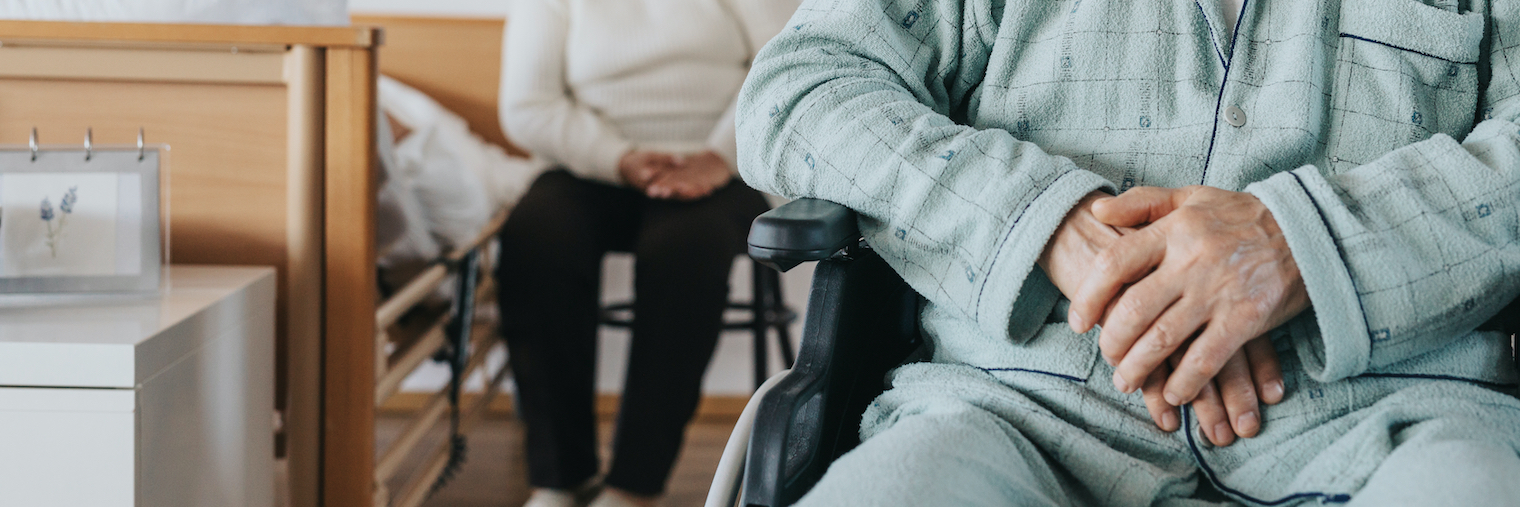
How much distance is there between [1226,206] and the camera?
0.64m

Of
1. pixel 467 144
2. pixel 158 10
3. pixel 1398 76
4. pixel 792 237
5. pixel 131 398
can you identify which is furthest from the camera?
pixel 467 144

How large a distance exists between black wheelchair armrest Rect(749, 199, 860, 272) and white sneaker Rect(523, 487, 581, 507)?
107 cm

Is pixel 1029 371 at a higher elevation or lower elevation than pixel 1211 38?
lower

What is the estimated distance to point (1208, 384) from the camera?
0.65 meters

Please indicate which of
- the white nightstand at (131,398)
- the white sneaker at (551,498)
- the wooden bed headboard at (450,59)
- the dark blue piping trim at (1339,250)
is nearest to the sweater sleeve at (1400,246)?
the dark blue piping trim at (1339,250)

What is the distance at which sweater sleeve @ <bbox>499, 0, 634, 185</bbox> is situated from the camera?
1.76 meters

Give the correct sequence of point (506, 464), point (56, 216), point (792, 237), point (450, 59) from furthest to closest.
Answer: point (450, 59), point (506, 464), point (56, 216), point (792, 237)

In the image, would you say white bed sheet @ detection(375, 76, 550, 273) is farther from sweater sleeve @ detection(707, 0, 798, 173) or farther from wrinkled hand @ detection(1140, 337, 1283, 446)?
wrinkled hand @ detection(1140, 337, 1283, 446)

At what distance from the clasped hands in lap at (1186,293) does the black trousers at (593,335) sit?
99cm

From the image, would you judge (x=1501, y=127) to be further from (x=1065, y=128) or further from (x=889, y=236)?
(x=889, y=236)

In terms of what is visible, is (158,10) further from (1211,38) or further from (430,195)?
(1211,38)

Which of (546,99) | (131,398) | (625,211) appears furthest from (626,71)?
(131,398)

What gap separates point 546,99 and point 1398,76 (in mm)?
1381

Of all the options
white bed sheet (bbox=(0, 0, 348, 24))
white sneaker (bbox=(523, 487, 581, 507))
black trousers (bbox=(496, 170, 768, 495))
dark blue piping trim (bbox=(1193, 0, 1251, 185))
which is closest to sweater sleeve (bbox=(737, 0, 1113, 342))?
dark blue piping trim (bbox=(1193, 0, 1251, 185))
